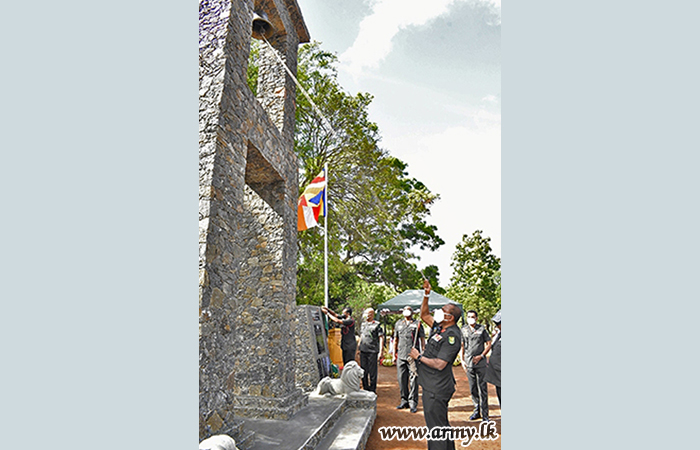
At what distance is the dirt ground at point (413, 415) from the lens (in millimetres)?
4828

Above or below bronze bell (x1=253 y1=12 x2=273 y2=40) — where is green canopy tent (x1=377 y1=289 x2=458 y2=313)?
below

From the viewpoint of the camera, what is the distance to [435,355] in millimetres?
3879

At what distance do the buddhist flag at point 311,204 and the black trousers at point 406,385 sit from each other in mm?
3217

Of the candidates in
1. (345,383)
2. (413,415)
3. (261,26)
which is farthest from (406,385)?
(261,26)

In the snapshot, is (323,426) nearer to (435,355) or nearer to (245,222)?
(435,355)

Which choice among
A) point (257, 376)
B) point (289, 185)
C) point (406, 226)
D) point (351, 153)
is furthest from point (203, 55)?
point (406, 226)

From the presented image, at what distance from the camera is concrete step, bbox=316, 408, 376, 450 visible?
4.59 meters

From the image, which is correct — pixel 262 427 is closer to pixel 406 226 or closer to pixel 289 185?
pixel 289 185

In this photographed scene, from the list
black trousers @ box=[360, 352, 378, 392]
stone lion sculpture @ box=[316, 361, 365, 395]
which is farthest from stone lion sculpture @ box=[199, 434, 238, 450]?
black trousers @ box=[360, 352, 378, 392]

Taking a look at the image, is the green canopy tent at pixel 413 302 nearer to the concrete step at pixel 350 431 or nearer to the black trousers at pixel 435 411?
the concrete step at pixel 350 431

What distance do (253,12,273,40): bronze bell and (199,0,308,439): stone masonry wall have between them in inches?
12.4

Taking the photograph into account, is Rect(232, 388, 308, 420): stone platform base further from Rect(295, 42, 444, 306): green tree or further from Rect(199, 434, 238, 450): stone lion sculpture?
Rect(295, 42, 444, 306): green tree

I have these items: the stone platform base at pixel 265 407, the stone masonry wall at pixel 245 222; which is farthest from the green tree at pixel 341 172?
the stone platform base at pixel 265 407

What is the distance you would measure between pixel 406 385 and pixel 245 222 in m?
4.00
